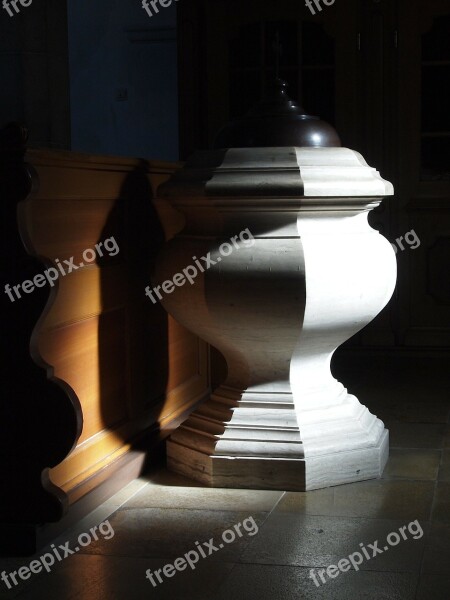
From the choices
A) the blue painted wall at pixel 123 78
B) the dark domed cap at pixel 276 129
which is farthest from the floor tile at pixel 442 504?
the blue painted wall at pixel 123 78

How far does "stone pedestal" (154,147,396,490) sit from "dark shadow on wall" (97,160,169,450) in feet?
0.42

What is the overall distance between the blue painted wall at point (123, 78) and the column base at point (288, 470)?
3.81m

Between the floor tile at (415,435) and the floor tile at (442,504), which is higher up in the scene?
the floor tile at (442,504)

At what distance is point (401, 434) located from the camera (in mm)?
3922

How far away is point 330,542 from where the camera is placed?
2.71 metres

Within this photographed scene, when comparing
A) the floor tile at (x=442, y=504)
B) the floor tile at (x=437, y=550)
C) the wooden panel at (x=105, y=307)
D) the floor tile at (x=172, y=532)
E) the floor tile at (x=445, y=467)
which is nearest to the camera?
the floor tile at (x=437, y=550)

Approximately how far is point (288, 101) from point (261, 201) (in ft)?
1.79

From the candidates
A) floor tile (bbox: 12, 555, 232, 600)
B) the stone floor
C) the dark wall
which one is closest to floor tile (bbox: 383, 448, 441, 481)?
the stone floor

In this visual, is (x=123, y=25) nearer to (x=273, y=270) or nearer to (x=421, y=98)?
(x=421, y=98)

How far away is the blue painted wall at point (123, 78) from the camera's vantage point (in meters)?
6.73

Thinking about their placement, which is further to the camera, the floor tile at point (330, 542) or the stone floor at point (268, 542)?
the floor tile at point (330, 542)

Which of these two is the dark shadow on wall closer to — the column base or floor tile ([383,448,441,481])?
the column base

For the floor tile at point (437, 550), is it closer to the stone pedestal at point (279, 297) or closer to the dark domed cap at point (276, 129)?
the stone pedestal at point (279, 297)

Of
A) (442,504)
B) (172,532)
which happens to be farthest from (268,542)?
(442,504)
